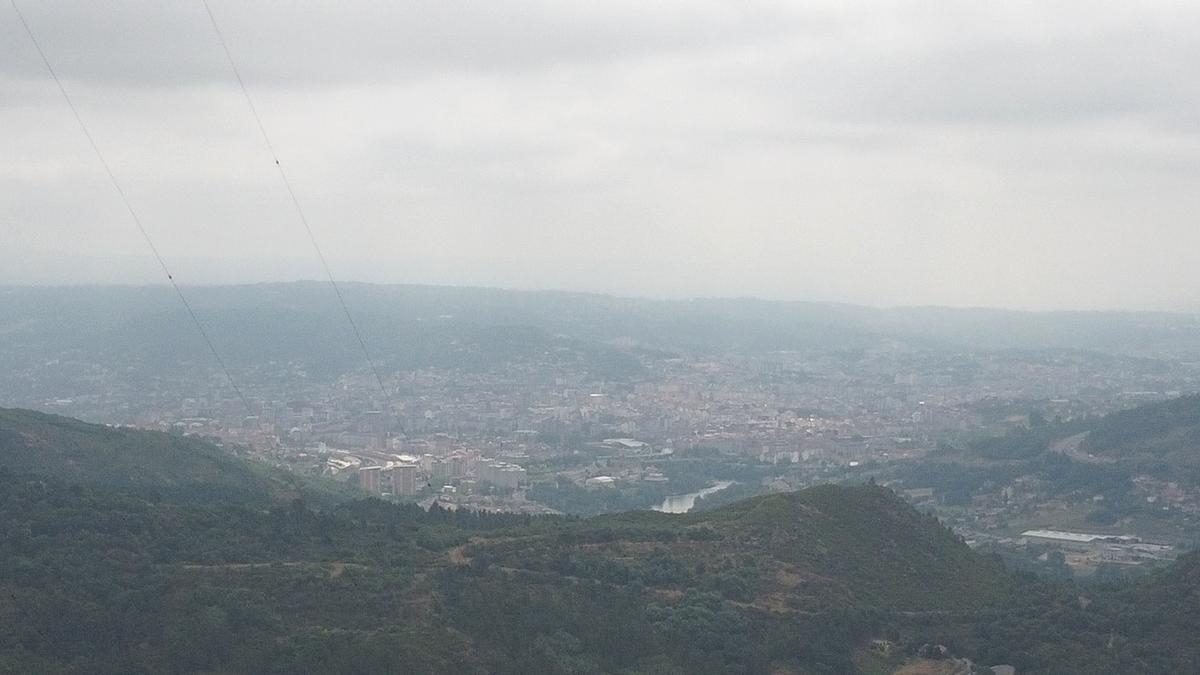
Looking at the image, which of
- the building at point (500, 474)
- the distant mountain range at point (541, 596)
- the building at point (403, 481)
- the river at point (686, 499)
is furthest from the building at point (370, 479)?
the distant mountain range at point (541, 596)

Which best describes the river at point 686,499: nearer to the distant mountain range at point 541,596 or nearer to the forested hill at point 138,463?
the forested hill at point 138,463

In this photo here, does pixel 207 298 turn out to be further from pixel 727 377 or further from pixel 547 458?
pixel 547 458

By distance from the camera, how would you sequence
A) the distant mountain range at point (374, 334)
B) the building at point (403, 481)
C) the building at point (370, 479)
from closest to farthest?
the building at point (370, 479) < the building at point (403, 481) < the distant mountain range at point (374, 334)

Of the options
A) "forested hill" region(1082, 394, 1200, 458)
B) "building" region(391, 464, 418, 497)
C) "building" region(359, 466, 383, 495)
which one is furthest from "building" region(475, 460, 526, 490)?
"forested hill" region(1082, 394, 1200, 458)

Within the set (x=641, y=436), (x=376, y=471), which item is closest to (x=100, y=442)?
(x=376, y=471)

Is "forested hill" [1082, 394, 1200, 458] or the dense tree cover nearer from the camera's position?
the dense tree cover

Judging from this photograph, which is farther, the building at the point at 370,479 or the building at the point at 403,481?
the building at the point at 403,481

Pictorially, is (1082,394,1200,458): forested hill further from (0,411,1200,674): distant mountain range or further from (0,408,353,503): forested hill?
(0,408,353,503): forested hill

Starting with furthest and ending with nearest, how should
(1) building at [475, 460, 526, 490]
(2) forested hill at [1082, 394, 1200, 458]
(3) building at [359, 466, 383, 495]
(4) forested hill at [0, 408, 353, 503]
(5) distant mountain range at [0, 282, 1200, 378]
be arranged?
(5) distant mountain range at [0, 282, 1200, 378] < (1) building at [475, 460, 526, 490] < (2) forested hill at [1082, 394, 1200, 458] < (3) building at [359, 466, 383, 495] < (4) forested hill at [0, 408, 353, 503]
